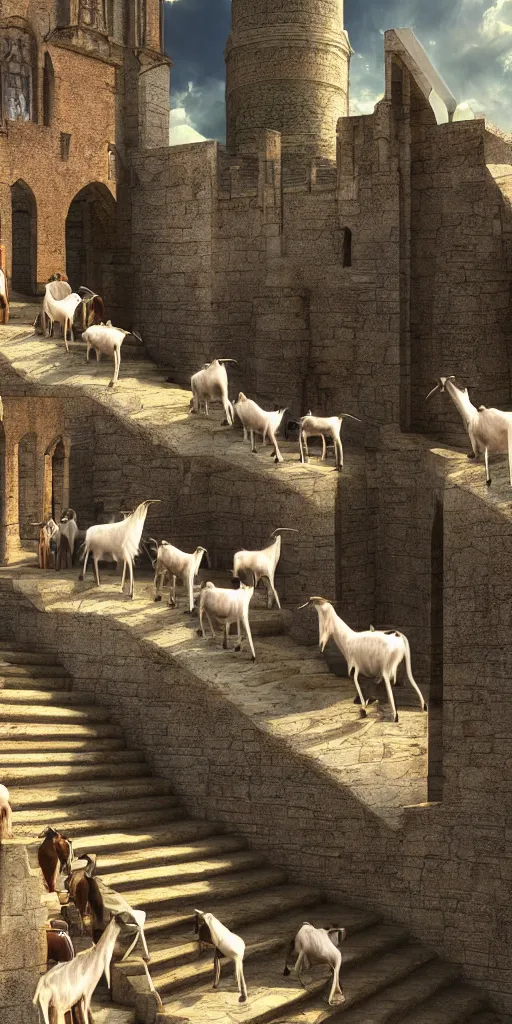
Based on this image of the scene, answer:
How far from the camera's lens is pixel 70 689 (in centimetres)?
2695

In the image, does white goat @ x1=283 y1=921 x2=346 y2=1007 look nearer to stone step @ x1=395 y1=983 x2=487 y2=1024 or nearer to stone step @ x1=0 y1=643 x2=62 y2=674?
stone step @ x1=395 y1=983 x2=487 y2=1024

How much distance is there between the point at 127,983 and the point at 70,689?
676cm

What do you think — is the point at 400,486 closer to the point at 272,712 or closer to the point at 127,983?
the point at 272,712

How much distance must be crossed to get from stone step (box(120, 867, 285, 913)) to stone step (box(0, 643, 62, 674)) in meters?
4.87

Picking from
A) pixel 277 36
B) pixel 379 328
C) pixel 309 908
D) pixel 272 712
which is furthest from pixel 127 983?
pixel 277 36

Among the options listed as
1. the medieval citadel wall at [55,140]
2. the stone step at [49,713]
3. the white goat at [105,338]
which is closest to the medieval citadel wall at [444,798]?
the stone step at [49,713]

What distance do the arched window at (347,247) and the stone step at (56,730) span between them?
36.9ft

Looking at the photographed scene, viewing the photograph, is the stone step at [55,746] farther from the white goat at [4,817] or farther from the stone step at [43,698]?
the white goat at [4,817]

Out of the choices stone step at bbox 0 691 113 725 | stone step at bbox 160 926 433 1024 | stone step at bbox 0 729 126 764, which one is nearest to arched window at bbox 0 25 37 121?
stone step at bbox 0 691 113 725

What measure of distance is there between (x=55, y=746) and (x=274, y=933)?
14.0 ft

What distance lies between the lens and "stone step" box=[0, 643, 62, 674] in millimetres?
26953

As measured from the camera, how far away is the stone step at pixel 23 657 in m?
27.0

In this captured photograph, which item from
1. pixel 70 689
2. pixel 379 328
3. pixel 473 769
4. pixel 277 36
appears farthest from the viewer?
pixel 277 36

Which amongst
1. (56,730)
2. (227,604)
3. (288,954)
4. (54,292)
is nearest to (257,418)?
(227,604)
